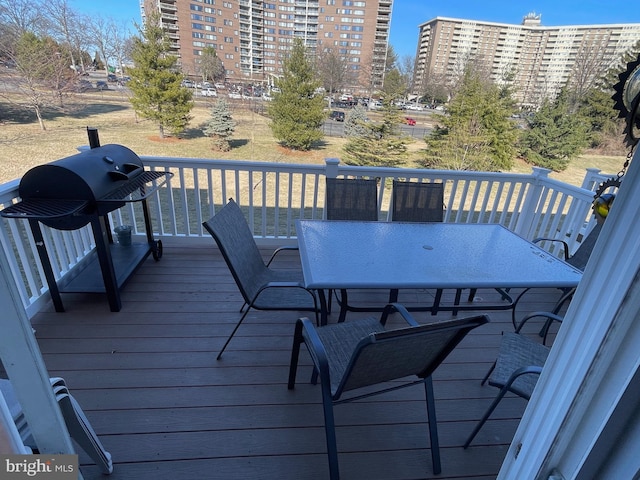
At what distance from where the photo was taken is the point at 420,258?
7.45 ft

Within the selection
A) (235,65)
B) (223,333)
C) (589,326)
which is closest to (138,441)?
(223,333)

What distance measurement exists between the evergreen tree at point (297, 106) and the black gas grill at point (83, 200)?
483 inches

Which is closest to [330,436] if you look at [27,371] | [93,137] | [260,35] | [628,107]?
[27,371]

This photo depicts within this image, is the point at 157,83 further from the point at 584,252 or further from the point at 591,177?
the point at 584,252

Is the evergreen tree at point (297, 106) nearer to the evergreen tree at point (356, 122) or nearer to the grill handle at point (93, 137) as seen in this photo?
the evergreen tree at point (356, 122)

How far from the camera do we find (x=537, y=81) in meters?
12.8

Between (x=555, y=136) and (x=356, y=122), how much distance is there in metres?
8.10

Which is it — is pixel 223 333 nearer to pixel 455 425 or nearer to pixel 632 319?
pixel 455 425

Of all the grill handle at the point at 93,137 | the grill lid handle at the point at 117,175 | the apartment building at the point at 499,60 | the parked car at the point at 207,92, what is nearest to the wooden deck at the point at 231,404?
the grill lid handle at the point at 117,175

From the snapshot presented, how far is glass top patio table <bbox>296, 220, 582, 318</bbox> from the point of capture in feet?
6.48

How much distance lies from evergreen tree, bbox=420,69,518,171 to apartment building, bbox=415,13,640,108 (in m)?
0.87

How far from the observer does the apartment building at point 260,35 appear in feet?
51.7

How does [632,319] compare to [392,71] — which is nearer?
[632,319]

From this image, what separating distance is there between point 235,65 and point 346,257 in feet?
55.3
